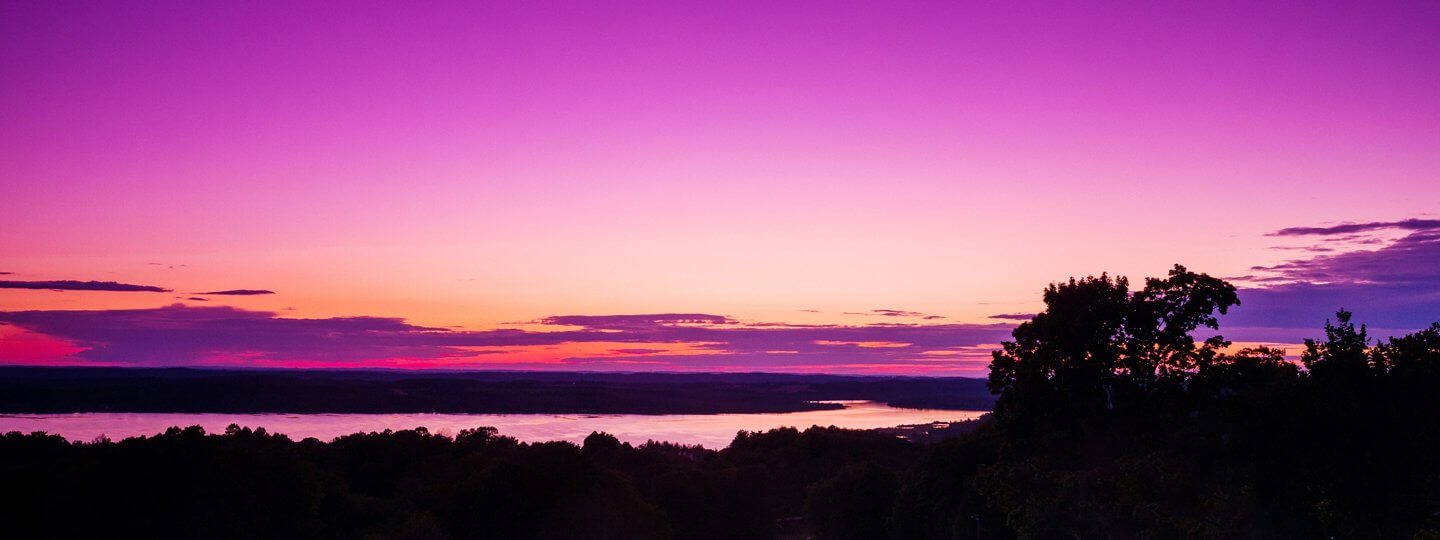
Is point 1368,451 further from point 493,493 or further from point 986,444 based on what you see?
point 493,493

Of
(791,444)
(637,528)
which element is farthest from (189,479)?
(791,444)

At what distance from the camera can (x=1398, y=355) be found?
28391mm

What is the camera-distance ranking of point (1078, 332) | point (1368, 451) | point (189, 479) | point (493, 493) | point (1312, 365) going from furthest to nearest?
1. point (493, 493)
2. point (189, 479)
3. point (1078, 332)
4. point (1312, 365)
5. point (1368, 451)

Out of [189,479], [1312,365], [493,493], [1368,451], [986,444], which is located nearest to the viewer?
[1368,451]

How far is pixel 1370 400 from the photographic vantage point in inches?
1107

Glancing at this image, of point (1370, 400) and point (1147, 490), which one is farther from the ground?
point (1370, 400)

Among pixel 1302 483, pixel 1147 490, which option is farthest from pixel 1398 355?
pixel 1147 490

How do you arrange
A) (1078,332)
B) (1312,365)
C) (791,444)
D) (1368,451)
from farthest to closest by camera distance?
(791,444) < (1078,332) < (1312,365) < (1368,451)

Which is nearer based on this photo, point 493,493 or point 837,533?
point 493,493

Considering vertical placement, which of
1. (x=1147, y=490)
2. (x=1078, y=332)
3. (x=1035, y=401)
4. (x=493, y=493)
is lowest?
(x=493, y=493)

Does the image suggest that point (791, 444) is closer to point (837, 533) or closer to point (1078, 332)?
point (837, 533)

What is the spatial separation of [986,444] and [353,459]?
142ft

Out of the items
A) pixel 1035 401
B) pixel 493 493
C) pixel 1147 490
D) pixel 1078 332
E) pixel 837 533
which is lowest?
pixel 837 533

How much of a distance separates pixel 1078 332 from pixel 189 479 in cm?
3364
